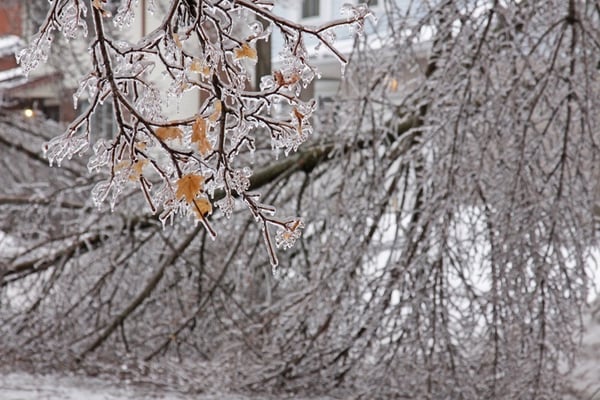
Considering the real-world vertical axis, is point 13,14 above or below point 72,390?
above

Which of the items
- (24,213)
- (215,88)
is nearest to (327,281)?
(24,213)

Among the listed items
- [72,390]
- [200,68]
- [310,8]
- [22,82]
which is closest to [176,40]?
[200,68]

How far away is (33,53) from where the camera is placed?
135 centimetres

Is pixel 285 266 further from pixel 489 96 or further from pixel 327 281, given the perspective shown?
pixel 489 96

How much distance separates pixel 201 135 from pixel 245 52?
0.44ft

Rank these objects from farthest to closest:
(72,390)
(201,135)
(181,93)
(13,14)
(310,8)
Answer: (13,14) → (310,8) → (72,390) → (181,93) → (201,135)

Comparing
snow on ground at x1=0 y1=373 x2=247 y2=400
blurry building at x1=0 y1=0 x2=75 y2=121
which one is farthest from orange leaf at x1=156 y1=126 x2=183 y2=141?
blurry building at x1=0 y1=0 x2=75 y2=121

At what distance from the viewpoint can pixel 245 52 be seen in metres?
1.41

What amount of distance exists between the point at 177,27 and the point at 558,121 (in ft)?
11.3

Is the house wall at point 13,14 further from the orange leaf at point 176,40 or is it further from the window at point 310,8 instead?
the orange leaf at point 176,40

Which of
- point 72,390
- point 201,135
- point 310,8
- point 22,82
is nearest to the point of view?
point 201,135

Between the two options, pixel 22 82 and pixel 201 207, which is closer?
pixel 201 207

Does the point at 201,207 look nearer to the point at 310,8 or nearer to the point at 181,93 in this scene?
the point at 181,93

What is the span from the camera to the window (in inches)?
320
